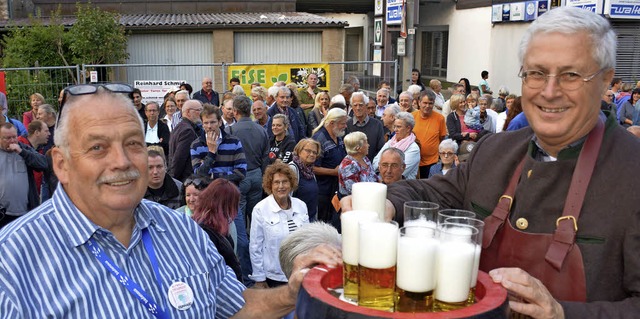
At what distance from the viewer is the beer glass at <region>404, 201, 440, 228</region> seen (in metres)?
2.00

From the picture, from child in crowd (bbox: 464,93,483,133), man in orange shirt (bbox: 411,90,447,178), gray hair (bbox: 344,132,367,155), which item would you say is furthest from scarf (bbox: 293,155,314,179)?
child in crowd (bbox: 464,93,483,133)

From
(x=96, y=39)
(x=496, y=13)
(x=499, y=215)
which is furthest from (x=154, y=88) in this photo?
(x=496, y=13)

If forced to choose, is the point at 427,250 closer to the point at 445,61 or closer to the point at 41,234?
the point at 41,234

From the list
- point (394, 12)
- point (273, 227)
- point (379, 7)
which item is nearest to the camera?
point (273, 227)

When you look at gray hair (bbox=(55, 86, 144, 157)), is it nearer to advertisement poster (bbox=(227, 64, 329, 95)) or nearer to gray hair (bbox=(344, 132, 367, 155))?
gray hair (bbox=(344, 132, 367, 155))

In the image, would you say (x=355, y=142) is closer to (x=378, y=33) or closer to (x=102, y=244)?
(x=102, y=244)

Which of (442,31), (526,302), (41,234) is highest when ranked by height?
(442,31)

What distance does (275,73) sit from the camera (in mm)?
13820

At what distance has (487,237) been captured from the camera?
2182 mm

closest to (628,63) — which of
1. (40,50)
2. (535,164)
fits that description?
(40,50)

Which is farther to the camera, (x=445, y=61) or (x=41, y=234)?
(x=445, y=61)

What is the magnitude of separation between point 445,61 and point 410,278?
30630mm

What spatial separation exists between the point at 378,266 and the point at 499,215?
2.53ft

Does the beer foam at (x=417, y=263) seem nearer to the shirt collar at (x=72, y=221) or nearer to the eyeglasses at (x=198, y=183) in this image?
the shirt collar at (x=72, y=221)
